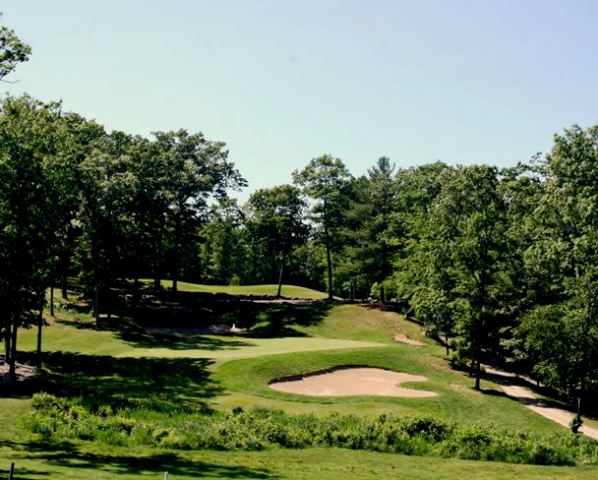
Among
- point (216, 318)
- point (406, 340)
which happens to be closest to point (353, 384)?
point (406, 340)

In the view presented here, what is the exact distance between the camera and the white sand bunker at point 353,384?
36.2 metres

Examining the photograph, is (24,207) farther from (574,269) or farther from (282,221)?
(282,221)

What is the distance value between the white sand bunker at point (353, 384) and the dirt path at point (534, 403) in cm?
655

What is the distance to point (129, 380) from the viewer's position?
35000mm

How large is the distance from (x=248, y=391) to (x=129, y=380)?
7.02 meters

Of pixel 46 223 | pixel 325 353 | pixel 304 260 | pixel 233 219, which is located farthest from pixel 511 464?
pixel 304 260

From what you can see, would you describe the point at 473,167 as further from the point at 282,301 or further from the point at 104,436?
the point at 282,301

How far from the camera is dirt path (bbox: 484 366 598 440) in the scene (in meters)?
35.1

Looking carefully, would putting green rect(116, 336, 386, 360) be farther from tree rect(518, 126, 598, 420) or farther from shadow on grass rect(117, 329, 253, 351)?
tree rect(518, 126, 598, 420)

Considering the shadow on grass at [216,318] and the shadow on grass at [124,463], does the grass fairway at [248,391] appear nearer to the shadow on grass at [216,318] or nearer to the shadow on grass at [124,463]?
the shadow on grass at [124,463]

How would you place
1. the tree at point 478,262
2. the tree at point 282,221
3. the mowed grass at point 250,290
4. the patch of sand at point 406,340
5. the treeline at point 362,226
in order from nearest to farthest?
the treeline at point 362,226
the tree at point 478,262
the patch of sand at point 406,340
the tree at point 282,221
the mowed grass at point 250,290

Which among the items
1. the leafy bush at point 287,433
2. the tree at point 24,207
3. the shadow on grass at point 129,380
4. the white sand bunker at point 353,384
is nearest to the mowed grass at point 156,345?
the shadow on grass at point 129,380

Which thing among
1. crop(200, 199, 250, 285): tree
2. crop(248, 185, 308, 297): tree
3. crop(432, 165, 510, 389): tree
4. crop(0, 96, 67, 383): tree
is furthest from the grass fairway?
crop(200, 199, 250, 285): tree

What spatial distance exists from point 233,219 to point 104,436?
250 ft
